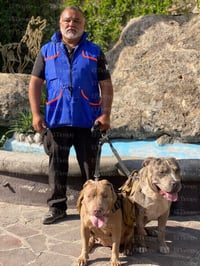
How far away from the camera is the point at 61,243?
4406 mm

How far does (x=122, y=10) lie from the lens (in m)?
9.66

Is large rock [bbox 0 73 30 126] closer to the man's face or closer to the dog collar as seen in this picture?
the man's face

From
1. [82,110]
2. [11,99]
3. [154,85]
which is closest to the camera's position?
[82,110]

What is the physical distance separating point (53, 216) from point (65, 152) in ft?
2.08

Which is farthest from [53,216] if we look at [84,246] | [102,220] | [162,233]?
[102,220]

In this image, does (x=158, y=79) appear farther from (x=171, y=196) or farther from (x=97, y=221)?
(x=97, y=221)

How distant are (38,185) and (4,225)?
641 mm

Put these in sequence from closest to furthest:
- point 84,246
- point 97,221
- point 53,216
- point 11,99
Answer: point 97,221 < point 84,246 < point 53,216 < point 11,99

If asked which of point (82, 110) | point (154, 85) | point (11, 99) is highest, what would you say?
point (82, 110)

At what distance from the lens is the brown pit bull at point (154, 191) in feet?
12.4

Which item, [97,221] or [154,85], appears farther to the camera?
[154,85]

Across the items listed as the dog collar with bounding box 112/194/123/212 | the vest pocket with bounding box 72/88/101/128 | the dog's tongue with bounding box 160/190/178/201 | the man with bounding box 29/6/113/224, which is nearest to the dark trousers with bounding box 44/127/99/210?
the man with bounding box 29/6/113/224

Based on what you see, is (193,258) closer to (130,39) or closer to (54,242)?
(54,242)

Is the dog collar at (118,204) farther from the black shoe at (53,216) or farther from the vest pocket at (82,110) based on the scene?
the black shoe at (53,216)
